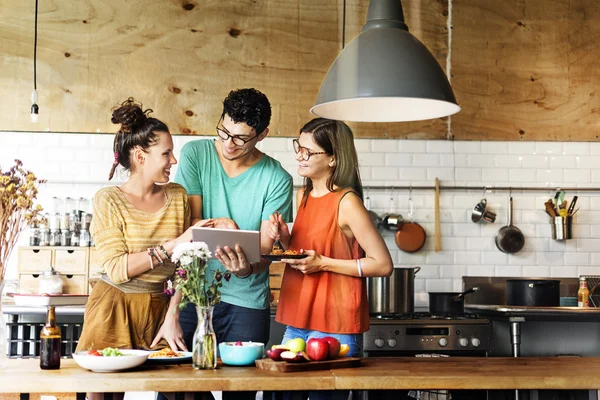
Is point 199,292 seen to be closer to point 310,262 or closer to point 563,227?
point 310,262

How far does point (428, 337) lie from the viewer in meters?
5.50

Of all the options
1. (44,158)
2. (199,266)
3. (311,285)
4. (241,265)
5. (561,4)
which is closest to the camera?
(199,266)

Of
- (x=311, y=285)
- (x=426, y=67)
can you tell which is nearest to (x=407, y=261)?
(x=311, y=285)

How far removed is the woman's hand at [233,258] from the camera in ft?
10.5

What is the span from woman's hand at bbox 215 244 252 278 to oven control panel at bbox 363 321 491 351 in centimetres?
235

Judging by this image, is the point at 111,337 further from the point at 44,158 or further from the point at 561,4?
the point at 561,4

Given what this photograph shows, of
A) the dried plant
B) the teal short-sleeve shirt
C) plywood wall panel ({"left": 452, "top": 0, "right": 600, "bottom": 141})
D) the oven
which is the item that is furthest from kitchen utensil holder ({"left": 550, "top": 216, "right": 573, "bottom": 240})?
the dried plant

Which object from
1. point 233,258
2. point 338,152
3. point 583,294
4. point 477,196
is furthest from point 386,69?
point 583,294

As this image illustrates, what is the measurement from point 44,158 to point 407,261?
3.04 m

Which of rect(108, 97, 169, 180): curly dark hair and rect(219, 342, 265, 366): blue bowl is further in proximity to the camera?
rect(108, 97, 169, 180): curly dark hair

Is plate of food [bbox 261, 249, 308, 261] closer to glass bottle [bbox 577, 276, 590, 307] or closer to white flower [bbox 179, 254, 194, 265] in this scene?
white flower [bbox 179, 254, 194, 265]

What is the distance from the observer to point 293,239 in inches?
145

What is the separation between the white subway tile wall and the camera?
6434 mm

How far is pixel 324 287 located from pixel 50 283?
2913 millimetres
